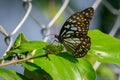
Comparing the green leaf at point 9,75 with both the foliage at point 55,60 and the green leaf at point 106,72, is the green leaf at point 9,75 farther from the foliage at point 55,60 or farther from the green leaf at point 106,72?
the green leaf at point 106,72

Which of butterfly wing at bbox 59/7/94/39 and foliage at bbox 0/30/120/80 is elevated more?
butterfly wing at bbox 59/7/94/39

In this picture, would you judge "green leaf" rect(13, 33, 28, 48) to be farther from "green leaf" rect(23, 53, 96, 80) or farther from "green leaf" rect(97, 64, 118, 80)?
"green leaf" rect(97, 64, 118, 80)

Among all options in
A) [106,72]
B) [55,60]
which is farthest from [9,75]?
[106,72]

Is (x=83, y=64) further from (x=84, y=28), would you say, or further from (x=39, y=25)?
(x=39, y=25)

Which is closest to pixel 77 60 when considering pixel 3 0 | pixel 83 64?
pixel 83 64

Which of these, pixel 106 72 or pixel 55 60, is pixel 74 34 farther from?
pixel 106 72

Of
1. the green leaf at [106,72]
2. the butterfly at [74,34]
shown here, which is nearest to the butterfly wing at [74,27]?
the butterfly at [74,34]

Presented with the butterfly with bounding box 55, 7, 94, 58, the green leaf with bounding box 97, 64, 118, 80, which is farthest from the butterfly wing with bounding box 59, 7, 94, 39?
the green leaf with bounding box 97, 64, 118, 80
